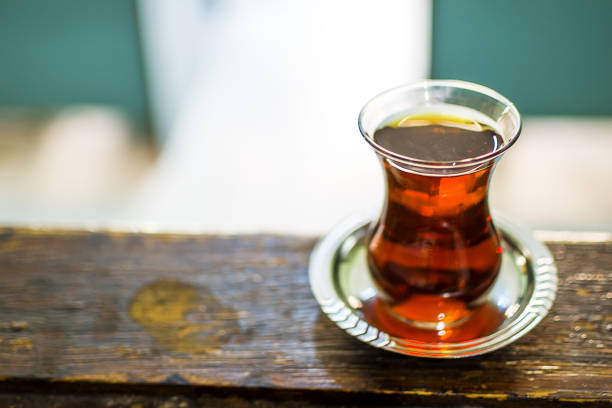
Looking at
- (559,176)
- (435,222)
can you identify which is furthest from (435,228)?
(559,176)

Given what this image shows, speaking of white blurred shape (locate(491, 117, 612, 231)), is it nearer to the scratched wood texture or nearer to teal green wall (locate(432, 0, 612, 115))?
teal green wall (locate(432, 0, 612, 115))

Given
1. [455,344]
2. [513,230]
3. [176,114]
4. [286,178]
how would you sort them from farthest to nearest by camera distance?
[176,114] < [286,178] < [513,230] < [455,344]

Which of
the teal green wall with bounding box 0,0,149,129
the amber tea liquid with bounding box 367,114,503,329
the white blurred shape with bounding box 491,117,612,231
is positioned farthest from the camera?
the teal green wall with bounding box 0,0,149,129

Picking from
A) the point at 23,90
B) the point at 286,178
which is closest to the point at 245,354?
the point at 286,178

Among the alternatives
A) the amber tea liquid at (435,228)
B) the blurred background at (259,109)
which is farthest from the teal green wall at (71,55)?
the amber tea liquid at (435,228)

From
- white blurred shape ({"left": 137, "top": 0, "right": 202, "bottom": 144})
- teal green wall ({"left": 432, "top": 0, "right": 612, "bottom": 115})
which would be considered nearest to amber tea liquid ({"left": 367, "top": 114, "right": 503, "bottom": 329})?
teal green wall ({"left": 432, "top": 0, "right": 612, "bottom": 115})

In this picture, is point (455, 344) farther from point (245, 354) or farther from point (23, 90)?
point (23, 90)

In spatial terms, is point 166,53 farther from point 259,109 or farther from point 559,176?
point 559,176
